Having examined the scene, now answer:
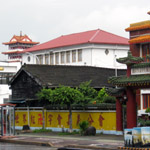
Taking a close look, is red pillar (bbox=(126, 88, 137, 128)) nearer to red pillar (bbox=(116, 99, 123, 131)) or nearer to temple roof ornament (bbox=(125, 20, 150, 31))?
red pillar (bbox=(116, 99, 123, 131))

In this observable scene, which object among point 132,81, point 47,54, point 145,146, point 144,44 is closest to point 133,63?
point 132,81

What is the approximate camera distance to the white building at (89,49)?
242 feet

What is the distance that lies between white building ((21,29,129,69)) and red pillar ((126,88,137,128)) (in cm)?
4286

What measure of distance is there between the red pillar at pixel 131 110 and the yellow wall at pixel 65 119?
2.31 metres

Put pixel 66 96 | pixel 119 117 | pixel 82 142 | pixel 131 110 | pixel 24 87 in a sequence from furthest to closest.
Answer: pixel 24 87 < pixel 66 96 < pixel 119 117 < pixel 131 110 < pixel 82 142

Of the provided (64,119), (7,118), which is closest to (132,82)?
(64,119)

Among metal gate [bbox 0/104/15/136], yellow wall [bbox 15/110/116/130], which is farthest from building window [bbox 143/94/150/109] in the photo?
metal gate [bbox 0/104/15/136]

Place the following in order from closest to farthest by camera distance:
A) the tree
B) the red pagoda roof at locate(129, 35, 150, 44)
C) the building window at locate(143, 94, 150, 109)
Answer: the tree, the red pagoda roof at locate(129, 35, 150, 44), the building window at locate(143, 94, 150, 109)

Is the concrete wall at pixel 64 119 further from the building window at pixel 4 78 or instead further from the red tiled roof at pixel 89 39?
the red tiled roof at pixel 89 39

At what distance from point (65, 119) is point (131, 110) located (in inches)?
291

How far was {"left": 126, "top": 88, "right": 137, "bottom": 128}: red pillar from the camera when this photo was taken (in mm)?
27672

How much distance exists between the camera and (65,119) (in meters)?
33.7

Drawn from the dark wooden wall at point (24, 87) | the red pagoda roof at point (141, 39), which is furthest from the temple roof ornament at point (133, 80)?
the dark wooden wall at point (24, 87)

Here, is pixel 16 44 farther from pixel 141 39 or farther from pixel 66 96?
pixel 66 96
